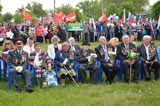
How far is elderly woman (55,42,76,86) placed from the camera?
22.6 feet

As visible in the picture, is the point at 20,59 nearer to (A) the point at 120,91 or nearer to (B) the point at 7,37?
(A) the point at 120,91

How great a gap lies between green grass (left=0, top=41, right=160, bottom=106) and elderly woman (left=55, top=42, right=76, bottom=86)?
43cm

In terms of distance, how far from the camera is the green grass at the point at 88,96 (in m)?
5.16

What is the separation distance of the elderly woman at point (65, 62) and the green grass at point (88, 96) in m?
0.43

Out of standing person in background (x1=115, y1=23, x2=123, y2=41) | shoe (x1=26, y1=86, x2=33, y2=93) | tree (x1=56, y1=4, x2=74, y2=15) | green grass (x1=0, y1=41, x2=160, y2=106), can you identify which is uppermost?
tree (x1=56, y1=4, x2=74, y2=15)

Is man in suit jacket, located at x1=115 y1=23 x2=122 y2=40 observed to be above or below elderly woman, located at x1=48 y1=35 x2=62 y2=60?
above

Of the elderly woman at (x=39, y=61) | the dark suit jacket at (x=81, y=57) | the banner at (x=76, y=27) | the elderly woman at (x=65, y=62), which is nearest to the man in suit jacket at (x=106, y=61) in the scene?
the dark suit jacket at (x=81, y=57)

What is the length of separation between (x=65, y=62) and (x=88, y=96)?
1.74 m

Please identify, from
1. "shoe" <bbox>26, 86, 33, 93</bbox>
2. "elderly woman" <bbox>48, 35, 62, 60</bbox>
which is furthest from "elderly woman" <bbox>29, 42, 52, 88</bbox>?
"elderly woman" <bbox>48, 35, 62, 60</bbox>

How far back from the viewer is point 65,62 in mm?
7027

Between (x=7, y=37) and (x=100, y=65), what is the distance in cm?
1127

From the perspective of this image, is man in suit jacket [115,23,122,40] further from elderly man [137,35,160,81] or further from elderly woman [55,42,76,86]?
elderly woman [55,42,76,86]

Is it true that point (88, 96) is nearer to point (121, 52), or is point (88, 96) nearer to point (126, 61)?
point (126, 61)

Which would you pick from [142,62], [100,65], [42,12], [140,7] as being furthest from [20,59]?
[140,7]
